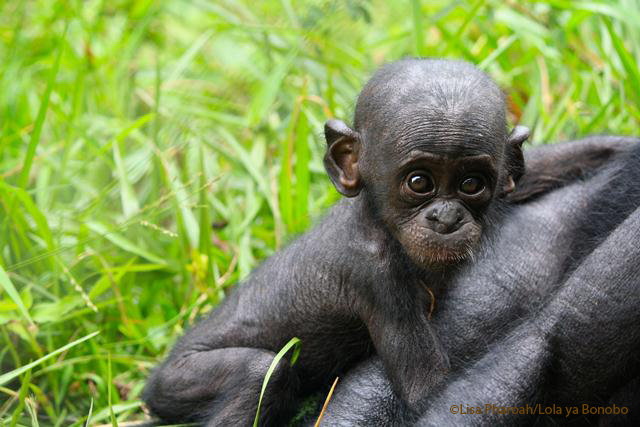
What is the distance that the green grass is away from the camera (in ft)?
14.0

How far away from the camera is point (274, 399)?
129 inches

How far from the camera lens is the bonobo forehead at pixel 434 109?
2998 millimetres

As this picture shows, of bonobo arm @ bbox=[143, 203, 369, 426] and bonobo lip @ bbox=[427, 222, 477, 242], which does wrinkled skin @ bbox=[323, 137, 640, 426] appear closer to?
bonobo arm @ bbox=[143, 203, 369, 426]

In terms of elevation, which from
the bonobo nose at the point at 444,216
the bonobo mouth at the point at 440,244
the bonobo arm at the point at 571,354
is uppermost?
the bonobo nose at the point at 444,216

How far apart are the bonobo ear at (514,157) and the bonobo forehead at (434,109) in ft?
0.31

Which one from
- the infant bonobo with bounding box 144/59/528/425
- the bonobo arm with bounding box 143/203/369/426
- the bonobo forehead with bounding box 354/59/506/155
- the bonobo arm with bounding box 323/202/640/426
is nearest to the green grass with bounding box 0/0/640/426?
the bonobo arm with bounding box 143/203/369/426

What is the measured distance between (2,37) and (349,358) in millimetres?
4318

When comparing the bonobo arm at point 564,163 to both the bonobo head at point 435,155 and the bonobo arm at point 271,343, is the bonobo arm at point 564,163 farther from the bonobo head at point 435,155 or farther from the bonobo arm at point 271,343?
the bonobo arm at point 271,343

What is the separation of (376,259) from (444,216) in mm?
354

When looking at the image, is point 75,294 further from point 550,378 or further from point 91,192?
point 550,378

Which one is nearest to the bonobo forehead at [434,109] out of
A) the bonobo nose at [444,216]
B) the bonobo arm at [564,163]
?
the bonobo nose at [444,216]

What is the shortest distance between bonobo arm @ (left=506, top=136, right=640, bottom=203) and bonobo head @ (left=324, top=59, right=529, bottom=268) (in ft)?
1.84

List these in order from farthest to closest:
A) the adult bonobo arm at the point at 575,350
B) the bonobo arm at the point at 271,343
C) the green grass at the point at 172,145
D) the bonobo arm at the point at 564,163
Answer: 1. the green grass at the point at 172,145
2. the bonobo arm at the point at 564,163
3. the bonobo arm at the point at 271,343
4. the adult bonobo arm at the point at 575,350

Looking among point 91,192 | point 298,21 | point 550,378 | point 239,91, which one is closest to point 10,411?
point 91,192
